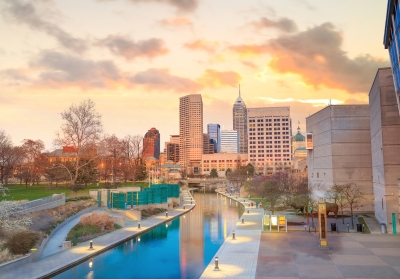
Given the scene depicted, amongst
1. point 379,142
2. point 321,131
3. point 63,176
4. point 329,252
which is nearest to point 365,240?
point 329,252

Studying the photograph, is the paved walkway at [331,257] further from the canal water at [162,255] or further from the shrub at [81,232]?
the shrub at [81,232]

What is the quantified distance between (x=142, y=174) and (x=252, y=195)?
30429 millimetres

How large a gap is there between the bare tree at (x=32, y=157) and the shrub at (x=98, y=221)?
57.6 meters

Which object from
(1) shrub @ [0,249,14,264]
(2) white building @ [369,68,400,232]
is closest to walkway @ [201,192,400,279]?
(2) white building @ [369,68,400,232]

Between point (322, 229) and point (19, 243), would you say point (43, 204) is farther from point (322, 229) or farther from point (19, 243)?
point (322, 229)

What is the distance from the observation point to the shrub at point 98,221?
113 feet

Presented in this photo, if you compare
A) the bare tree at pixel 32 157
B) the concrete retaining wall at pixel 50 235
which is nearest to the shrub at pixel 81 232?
the concrete retaining wall at pixel 50 235

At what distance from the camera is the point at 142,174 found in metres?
95.4

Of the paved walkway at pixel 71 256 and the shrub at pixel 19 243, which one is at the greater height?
the shrub at pixel 19 243

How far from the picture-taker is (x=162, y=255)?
27.8 m

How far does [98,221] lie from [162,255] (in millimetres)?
10076

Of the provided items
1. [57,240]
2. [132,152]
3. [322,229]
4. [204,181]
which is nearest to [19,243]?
[57,240]

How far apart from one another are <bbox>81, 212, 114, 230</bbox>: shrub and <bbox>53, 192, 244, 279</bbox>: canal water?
150 inches

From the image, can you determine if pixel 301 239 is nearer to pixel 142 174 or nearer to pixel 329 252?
pixel 329 252
